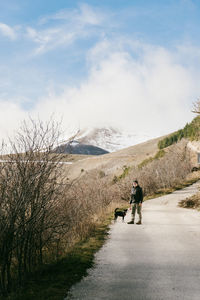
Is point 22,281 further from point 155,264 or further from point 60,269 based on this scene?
point 155,264

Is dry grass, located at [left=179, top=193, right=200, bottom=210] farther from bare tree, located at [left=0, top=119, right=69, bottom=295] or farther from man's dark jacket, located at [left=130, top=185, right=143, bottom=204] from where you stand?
bare tree, located at [left=0, top=119, right=69, bottom=295]

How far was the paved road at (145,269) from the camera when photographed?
19.6 feet

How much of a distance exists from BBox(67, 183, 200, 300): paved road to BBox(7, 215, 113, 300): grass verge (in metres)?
0.21

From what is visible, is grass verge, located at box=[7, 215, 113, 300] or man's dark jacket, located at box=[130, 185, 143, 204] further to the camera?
man's dark jacket, located at box=[130, 185, 143, 204]

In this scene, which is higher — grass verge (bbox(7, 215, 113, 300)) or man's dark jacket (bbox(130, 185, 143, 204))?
man's dark jacket (bbox(130, 185, 143, 204))

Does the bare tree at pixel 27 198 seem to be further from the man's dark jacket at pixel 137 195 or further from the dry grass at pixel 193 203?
the dry grass at pixel 193 203

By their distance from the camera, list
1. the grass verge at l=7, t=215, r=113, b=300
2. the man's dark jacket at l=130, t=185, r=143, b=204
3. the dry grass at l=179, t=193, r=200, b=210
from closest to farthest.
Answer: the grass verge at l=7, t=215, r=113, b=300 → the man's dark jacket at l=130, t=185, r=143, b=204 → the dry grass at l=179, t=193, r=200, b=210

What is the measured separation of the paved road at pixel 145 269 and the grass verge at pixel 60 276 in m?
0.21

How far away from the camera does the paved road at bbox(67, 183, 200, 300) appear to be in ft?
19.6

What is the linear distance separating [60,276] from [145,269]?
1922mm

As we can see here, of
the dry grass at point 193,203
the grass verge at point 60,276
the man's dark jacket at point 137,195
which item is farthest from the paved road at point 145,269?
the dry grass at point 193,203

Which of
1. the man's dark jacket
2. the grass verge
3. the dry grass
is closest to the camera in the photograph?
the grass verge

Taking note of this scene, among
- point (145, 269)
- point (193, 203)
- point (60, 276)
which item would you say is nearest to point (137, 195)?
Answer: point (145, 269)

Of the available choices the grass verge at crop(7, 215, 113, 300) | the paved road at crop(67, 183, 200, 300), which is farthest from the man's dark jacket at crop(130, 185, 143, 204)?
the grass verge at crop(7, 215, 113, 300)
